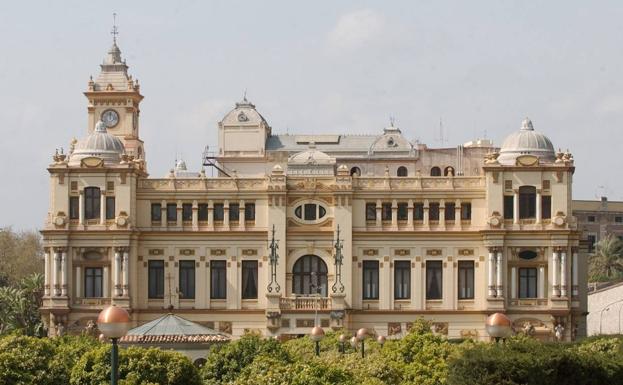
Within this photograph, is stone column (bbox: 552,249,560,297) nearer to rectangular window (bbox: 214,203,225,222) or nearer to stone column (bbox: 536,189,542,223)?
stone column (bbox: 536,189,542,223)

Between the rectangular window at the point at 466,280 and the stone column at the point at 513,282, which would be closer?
the stone column at the point at 513,282

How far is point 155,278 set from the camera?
11769cm

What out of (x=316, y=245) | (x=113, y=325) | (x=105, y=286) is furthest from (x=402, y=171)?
(x=113, y=325)

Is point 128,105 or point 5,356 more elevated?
point 128,105

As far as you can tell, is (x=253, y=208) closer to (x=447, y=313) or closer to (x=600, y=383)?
(x=447, y=313)

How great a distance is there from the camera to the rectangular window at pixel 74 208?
385ft

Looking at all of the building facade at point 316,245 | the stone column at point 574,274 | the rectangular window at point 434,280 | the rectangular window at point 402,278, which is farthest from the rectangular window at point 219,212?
the stone column at point 574,274

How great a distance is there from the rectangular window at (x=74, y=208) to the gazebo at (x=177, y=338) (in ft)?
91.7

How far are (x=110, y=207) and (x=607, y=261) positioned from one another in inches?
2754

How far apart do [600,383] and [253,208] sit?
57.8 m

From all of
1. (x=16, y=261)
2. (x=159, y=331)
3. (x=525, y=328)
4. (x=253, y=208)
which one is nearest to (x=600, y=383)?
(x=159, y=331)

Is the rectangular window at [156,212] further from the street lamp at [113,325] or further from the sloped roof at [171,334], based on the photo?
the street lamp at [113,325]

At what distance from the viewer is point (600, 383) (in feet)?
206

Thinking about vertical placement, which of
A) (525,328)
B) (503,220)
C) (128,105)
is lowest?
(525,328)
